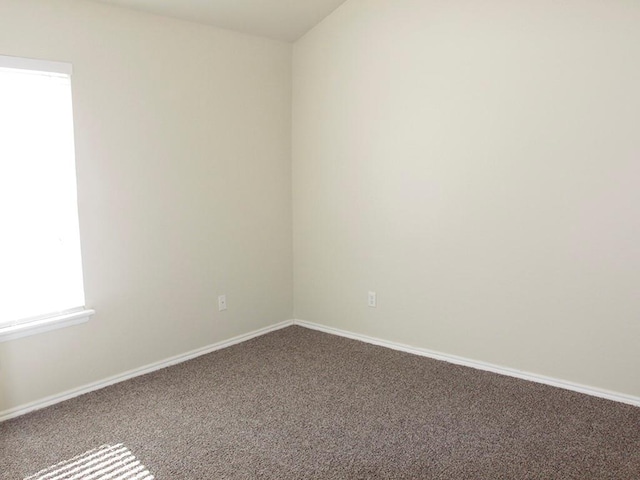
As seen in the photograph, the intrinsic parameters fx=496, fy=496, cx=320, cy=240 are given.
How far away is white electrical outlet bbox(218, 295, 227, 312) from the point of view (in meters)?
3.73

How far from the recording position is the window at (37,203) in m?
2.64

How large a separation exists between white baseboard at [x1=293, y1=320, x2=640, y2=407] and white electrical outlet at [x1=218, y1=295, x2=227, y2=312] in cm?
80

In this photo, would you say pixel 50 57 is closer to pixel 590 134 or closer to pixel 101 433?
pixel 101 433

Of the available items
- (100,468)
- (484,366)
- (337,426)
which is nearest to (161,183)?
(100,468)

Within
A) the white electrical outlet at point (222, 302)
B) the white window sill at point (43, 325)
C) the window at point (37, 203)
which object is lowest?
the white electrical outlet at point (222, 302)

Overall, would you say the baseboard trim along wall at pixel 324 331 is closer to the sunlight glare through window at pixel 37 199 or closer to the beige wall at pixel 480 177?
the beige wall at pixel 480 177

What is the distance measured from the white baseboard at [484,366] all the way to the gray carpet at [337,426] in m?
0.07

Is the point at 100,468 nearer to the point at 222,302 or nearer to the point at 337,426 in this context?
the point at 337,426

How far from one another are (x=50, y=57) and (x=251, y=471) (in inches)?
93.4

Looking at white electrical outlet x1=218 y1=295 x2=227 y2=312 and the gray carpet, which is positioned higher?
white electrical outlet x1=218 y1=295 x2=227 y2=312

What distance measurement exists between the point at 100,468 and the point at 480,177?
266 cm

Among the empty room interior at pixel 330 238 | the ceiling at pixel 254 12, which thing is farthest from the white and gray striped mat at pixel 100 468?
the ceiling at pixel 254 12

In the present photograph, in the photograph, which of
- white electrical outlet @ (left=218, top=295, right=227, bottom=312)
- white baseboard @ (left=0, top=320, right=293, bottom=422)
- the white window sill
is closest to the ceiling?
the white window sill

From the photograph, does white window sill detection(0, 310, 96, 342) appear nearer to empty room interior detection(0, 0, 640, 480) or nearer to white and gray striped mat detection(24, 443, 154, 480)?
empty room interior detection(0, 0, 640, 480)
